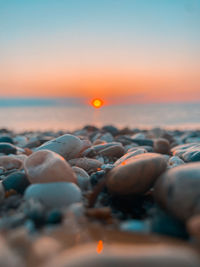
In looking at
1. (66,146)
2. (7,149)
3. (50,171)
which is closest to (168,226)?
(50,171)

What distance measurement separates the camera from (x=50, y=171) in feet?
6.68

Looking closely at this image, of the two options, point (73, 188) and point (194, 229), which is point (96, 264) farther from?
point (73, 188)

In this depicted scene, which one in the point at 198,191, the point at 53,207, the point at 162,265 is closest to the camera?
the point at 162,265

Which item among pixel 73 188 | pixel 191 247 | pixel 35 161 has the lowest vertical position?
pixel 191 247

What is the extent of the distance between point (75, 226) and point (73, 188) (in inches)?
16.2

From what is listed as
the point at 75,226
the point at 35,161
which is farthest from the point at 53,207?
the point at 35,161

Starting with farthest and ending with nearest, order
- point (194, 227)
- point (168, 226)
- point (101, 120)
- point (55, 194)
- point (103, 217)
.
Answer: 1. point (101, 120)
2. point (55, 194)
3. point (103, 217)
4. point (168, 226)
5. point (194, 227)

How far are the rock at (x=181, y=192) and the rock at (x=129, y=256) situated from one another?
0.27 m

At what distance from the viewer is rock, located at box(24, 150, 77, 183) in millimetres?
2029

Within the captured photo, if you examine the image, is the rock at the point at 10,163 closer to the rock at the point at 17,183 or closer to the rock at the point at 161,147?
the rock at the point at 17,183

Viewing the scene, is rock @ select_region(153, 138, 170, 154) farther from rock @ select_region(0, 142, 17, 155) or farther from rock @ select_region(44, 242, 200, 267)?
rock @ select_region(44, 242, 200, 267)

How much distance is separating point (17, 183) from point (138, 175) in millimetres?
1086

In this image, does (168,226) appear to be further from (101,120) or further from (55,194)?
(101,120)

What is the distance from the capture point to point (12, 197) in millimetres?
2039
